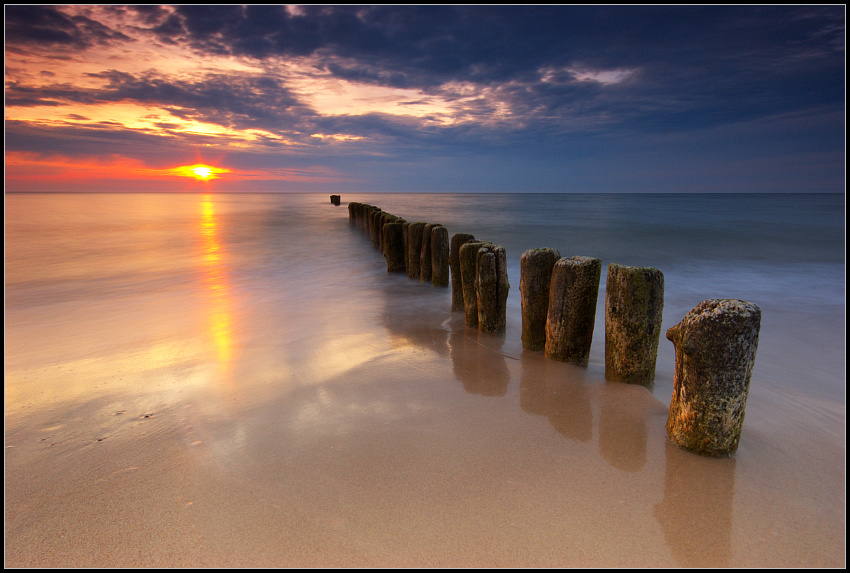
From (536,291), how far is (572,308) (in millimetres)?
397

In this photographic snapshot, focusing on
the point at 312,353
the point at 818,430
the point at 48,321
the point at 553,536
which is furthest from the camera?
the point at 48,321

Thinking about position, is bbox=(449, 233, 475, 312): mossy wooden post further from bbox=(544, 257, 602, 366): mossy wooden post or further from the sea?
bbox=(544, 257, 602, 366): mossy wooden post

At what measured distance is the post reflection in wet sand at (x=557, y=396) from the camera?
110 inches

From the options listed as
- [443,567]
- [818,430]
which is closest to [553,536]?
[443,567]

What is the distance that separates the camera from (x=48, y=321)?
5.37 m

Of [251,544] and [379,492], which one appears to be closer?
[251,544]

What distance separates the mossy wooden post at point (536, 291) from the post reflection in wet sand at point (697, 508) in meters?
1.56

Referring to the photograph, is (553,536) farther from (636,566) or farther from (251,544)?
(251,544)

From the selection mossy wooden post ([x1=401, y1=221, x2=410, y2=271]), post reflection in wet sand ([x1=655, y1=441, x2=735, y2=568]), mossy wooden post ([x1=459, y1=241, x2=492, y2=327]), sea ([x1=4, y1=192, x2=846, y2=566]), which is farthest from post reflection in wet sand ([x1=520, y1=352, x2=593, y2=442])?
mossy wooden post ([x1=401, y1=221, x2=410, y2=271])

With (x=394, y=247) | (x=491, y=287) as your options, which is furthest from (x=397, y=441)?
(x=394, y=247)

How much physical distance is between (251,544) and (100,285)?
24.4 feet

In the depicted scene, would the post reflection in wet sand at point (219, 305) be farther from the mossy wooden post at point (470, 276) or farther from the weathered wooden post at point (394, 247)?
the weathered wooden post at point (394, 247)

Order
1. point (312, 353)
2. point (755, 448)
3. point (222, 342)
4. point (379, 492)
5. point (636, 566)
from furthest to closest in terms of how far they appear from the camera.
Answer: point (222, 342) → point (312, 353) → point (755, 448) → point (379, 492) → point (636, 566)

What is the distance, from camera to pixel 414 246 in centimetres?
749
